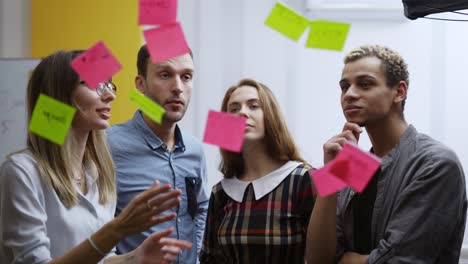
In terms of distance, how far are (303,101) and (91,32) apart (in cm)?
123

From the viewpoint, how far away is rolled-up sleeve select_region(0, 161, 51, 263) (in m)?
1.71

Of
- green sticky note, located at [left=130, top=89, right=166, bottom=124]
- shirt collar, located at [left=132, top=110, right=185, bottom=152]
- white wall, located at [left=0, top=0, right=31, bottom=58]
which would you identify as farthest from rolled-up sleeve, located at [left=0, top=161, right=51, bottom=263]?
white wall, located at [left=0, top=0, right=31, bottom=58]

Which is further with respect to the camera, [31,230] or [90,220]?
[90,220]

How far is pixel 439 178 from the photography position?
1.76 metres

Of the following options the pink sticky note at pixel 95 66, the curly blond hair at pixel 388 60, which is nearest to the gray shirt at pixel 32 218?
the pink sticky note at pixel 95 66

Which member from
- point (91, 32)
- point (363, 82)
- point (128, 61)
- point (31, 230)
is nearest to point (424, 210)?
point (363, 82)

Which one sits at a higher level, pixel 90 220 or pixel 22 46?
pixel 22 46

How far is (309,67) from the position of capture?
135 inches

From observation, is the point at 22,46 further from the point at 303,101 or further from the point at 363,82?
the point at 363,82

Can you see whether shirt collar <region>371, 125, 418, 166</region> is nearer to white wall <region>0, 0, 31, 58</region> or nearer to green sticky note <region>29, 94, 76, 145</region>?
green sticky note <region>29, 94, 76, 145</region>

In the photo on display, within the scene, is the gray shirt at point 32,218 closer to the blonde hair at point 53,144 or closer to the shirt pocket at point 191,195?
the blonde hair at point 53,144

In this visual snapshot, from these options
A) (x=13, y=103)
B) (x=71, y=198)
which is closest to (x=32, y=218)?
(x=71, y=198)

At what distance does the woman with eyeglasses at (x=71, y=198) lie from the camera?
1663 mm

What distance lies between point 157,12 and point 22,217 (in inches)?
26.1
